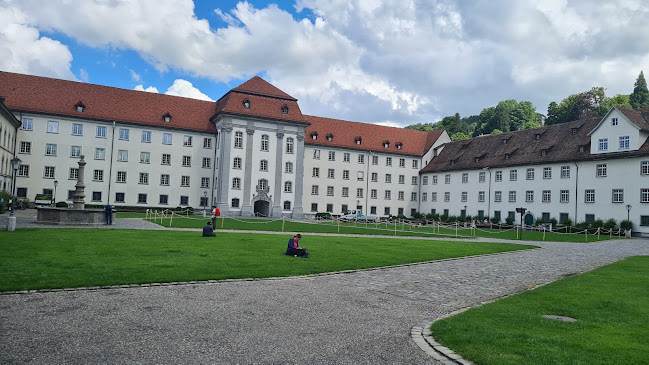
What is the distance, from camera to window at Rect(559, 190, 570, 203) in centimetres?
5472

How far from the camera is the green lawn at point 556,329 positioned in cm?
691

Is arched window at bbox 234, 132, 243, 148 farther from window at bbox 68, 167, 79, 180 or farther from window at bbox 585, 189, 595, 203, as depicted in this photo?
window at bbox 585, 189, 595, 203

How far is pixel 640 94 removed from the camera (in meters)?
97.6

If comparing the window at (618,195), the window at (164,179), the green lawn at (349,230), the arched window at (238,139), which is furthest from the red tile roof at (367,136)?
the window at (618,195)

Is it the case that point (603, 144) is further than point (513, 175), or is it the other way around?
point (513, 175)

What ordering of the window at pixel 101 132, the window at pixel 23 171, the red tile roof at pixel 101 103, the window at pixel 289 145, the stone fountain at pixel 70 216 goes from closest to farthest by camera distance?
1. the stone fountain at pixel 70 216
2. the window at pixel 23 171
3. the red tile roof at pixel 101 103
4. the window at pixel 101 132
5. the window at pixel 289 145

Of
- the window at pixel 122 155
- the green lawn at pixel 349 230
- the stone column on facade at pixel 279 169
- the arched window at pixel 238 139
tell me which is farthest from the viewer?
the stone column on facade at pixel 279 169

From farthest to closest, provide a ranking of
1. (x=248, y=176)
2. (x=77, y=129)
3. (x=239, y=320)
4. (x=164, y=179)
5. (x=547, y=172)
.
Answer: (x=164, y=179) → (x=248, y=176) → (x=77, y=129) → (x=547, y=172) → (x=239, y=320)

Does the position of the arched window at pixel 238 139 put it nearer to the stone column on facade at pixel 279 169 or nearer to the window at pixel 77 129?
the stone column on facade at pixel 279 169

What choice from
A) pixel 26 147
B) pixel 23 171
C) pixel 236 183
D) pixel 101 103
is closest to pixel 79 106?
pixel 101 103

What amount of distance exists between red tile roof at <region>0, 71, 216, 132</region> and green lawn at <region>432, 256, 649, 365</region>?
193ft

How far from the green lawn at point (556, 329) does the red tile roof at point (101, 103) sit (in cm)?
5878

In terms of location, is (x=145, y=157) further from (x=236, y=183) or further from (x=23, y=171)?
(x=23, y=171)

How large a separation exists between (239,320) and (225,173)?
5396cm
